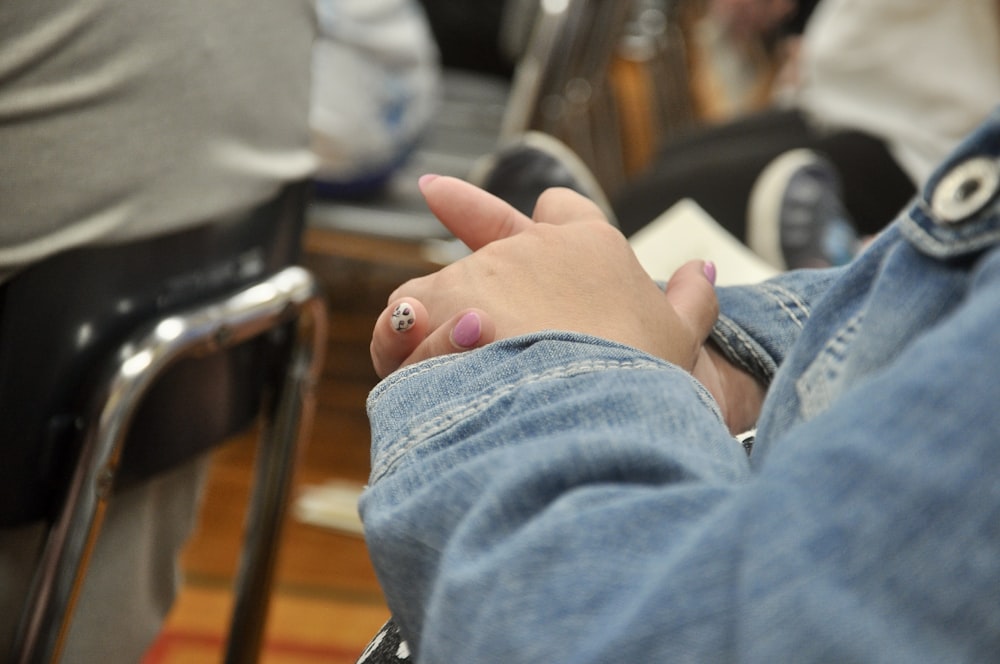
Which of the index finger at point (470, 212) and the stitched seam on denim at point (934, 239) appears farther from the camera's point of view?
the index finger at point (470, 212)

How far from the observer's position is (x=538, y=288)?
34cm

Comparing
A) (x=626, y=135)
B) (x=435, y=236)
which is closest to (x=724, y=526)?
(x=435, y=236)

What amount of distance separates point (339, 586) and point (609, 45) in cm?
99

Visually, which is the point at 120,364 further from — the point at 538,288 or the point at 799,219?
the point at 799,219

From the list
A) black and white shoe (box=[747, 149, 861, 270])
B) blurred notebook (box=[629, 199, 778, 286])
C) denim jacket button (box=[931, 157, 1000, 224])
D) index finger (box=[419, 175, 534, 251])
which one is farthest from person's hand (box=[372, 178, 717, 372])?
black and white shoe (box=[747, 149, 861, 270])

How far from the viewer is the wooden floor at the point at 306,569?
1066mm

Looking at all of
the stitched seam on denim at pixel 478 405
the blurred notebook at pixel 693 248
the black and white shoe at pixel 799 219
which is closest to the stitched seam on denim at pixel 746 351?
the stitched seam on denim at pixel 478 405

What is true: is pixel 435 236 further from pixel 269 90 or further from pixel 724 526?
pixel 724 526

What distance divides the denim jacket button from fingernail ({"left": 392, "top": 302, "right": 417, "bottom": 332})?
165mm

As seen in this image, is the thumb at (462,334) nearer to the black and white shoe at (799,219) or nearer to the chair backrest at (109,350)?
the chair backrest at (109,350)

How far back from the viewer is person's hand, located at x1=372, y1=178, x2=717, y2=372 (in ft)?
1.09

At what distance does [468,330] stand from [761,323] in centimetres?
14

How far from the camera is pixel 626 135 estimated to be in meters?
2.39

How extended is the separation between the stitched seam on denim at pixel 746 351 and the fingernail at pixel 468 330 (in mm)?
120
